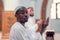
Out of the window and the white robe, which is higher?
the window

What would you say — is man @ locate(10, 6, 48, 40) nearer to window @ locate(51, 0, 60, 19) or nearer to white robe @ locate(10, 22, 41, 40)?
white robe @ locate(10, 22, 41, 40)

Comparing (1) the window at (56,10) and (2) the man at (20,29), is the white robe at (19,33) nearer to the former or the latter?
(2) the man at (20,29)

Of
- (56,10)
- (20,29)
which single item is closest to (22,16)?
(20,29)

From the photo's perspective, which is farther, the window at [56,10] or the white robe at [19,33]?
the window at [56,10]

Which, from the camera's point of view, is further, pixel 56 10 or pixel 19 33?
pixel 56 10

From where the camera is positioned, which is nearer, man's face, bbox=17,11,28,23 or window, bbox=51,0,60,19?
man's face, bbox=17,11,28,23

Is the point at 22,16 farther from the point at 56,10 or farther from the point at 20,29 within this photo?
the point at 56,10

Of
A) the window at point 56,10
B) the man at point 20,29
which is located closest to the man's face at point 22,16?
the man at point 20,29

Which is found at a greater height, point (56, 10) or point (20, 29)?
point (56, 10)

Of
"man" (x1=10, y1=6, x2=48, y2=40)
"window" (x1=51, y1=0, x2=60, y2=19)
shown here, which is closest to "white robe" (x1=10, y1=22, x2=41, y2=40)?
"man" (x1=10, y1=6, x2=48, y2=40)

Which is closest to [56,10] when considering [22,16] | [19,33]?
[22,16]

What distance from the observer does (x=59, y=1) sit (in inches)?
137

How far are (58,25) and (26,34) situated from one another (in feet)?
4.49

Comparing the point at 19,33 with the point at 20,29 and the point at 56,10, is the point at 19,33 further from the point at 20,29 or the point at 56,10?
the point at 56,10
